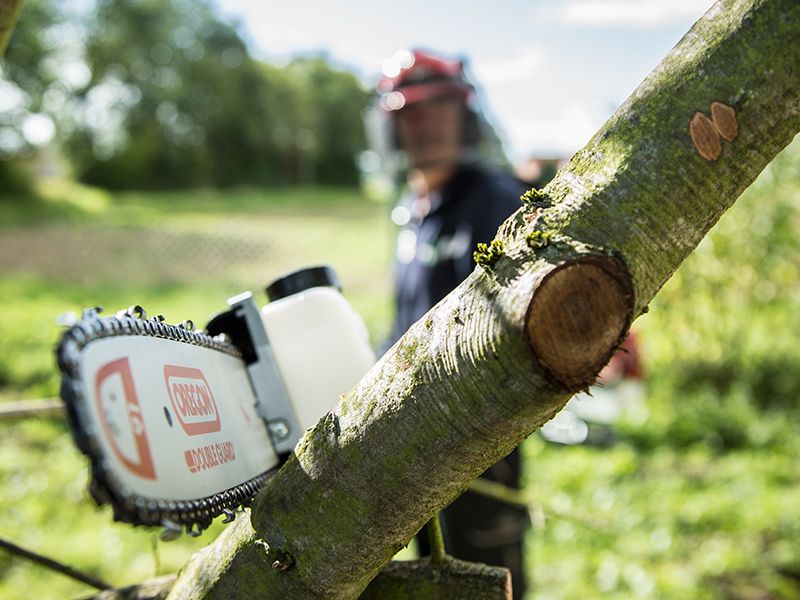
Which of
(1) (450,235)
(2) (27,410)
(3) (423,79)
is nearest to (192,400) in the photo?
(2) (27,410)

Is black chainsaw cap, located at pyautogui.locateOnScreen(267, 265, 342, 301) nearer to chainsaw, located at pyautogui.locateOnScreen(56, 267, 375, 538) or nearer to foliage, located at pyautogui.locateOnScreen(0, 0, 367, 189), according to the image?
chainsaw, located at pyautogui.locateOnScreen(56, 267, 375, 538)

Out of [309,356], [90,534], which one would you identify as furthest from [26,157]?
[309,356]

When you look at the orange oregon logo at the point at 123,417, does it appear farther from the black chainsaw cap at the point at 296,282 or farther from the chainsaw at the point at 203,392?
the black chainsaw cap at the point at 296,282

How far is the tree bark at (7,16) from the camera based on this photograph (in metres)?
1.08

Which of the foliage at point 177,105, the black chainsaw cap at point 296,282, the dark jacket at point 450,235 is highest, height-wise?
the foliage at point 177,105

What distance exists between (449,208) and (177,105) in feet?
102

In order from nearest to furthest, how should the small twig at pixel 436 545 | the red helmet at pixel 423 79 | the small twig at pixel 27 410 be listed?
1. the small twig at pixel 436 545
2. the small twig at pixel 27 410
3. the red helmet at pixel 423 79

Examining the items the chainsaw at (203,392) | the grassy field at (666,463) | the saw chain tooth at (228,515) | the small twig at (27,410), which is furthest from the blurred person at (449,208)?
the saw chain tooth at (228,515)

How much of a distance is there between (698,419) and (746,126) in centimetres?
462

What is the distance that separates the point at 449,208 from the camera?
85.9 inches

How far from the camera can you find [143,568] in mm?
3035

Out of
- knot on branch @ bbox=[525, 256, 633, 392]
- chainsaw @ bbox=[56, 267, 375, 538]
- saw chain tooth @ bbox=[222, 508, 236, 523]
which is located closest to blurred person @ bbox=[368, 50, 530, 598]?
chainsaw @ bbox=[56, 267, 375, 538]

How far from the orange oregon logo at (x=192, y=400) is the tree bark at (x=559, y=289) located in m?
0.13

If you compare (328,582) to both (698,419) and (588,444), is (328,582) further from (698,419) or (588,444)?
(698,419)
